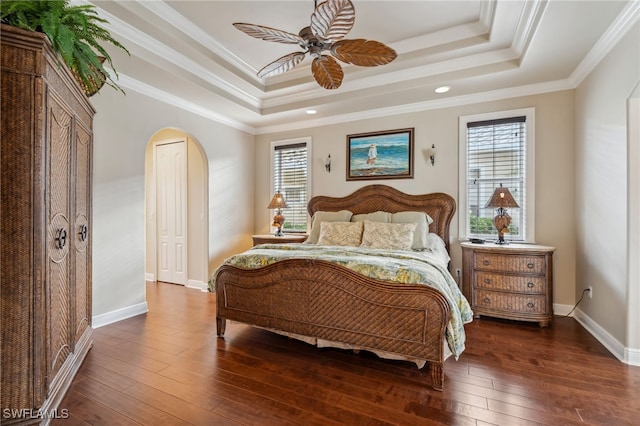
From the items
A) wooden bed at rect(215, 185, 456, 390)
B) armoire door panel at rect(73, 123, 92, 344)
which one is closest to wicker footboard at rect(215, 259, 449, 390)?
wooden bed at rect(215, 185, 456, 390)

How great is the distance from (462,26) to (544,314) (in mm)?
3068

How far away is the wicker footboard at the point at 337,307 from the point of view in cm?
206

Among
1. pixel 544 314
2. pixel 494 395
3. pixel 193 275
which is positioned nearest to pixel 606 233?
pixel 544 314

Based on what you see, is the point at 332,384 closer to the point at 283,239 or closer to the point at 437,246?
→ the point at 437,246

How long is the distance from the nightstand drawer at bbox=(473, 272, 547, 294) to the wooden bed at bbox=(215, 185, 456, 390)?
1.68m

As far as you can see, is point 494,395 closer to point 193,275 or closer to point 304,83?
point 304,83

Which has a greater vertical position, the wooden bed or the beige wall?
the beige wall

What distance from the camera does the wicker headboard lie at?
13.2ft

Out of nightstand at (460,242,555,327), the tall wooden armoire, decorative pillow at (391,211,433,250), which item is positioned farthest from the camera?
decorative pillow at (391,211,433,250)

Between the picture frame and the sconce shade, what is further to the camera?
the picture frame

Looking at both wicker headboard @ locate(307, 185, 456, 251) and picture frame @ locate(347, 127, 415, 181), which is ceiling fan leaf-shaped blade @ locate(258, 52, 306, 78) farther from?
wicker headboard @ locate(307, 185, 456, 251)

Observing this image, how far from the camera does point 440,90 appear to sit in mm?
3705

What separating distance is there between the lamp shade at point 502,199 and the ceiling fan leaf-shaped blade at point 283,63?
265 cm

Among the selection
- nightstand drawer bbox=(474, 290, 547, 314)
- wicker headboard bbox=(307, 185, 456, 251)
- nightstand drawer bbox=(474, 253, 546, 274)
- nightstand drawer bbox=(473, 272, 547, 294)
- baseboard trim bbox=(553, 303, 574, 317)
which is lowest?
baseboard trim bbox=(553, 303, 574, 317)
